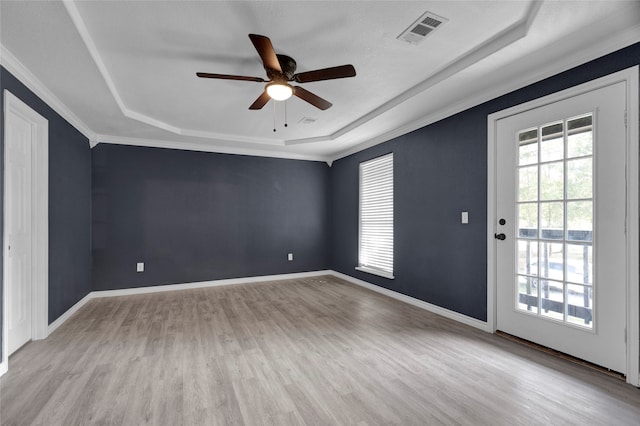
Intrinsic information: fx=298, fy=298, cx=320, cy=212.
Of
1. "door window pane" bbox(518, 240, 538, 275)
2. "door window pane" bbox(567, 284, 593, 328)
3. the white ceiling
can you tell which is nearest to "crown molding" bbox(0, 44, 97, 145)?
the white ceiling

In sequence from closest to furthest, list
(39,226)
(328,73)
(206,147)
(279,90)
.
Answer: (328,73)
(279,90)
(39,226)
(206,147)

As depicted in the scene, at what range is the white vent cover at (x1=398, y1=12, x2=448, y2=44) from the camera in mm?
2080

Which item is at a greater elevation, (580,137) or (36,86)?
(36,86)

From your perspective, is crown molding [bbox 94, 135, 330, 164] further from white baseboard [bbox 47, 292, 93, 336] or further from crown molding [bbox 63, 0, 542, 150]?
white baseboard [bbox 47, 292, 93, 336]

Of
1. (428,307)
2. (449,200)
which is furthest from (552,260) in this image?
(428,307)

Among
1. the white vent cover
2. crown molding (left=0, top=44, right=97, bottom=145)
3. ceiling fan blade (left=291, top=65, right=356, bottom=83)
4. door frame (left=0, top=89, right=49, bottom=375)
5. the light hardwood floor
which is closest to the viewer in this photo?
the light hardwood floor

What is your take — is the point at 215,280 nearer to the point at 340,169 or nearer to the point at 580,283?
the point at 340,169

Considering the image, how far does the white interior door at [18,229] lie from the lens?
2.65 metres

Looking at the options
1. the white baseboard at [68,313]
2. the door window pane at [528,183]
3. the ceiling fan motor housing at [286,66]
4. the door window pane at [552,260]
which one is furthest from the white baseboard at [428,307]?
the white baseboard at [68,313]

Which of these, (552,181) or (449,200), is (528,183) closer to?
(552,181)

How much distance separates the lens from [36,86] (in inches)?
111

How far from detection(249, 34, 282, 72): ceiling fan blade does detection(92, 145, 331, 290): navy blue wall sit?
139 inches

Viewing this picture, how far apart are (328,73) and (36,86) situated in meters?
2.80

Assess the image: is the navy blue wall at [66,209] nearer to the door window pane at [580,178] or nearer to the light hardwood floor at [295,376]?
the light hardwood floor at [295,376]
